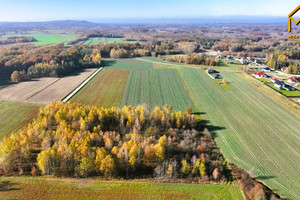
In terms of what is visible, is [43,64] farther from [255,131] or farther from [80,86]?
[255,131]

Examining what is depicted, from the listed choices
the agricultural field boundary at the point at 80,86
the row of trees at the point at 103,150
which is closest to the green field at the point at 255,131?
the row of trees at the point at 103,150

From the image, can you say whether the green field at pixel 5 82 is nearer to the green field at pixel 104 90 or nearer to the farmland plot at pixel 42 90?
the farmland plot at pixel 42 90

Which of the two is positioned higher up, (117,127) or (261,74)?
(261,74)

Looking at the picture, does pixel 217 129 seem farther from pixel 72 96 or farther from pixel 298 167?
pixel 72 96

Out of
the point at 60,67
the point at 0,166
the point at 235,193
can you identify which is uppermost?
the point at 60,67

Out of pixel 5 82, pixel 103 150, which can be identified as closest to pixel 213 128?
pixel 103 150

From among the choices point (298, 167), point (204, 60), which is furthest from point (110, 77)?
point (298, 167)
